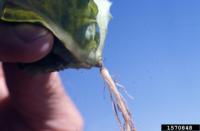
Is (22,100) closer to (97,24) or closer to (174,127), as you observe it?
(97,24)

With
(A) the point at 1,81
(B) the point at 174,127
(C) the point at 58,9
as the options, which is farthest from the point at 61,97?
(B) the point at 174,127

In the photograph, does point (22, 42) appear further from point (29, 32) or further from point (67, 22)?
point (67, 22)

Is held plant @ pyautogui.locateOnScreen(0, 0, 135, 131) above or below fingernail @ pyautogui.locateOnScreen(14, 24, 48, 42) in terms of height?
above

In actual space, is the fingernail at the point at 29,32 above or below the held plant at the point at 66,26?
below

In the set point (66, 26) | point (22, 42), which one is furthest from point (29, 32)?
point (66, 26)

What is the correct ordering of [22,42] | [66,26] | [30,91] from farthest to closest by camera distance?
[30,91]
[66,26]
[22,42]
